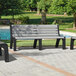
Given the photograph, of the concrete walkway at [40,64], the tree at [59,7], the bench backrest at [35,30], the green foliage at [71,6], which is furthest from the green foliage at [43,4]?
the concrete walkway at [40,64]

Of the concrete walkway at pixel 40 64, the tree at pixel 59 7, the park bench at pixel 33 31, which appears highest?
the tree at pixel 59 7

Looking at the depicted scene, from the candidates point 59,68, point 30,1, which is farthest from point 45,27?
point 30,1

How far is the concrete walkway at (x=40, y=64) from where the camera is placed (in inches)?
251

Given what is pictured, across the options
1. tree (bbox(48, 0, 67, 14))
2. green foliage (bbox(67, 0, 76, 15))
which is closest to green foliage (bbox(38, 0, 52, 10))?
tree (bbox(48, 0, 67, 14))

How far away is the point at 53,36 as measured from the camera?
1053cm

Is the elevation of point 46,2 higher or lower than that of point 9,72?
higher

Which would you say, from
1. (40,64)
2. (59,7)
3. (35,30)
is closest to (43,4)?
(59,7)

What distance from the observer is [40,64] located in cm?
742

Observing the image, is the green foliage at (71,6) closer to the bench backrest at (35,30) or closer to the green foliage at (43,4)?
the green foliage at (43,4)

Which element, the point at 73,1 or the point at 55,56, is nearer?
the point at 55,56

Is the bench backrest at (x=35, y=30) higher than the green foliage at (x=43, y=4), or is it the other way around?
the green foliage at (x=43, y=4)

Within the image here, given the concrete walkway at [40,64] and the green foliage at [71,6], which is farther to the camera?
the green foliage at [71,6]

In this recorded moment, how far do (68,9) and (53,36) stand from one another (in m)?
16.2

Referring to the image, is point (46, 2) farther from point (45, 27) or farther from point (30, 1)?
point (45, 27)
